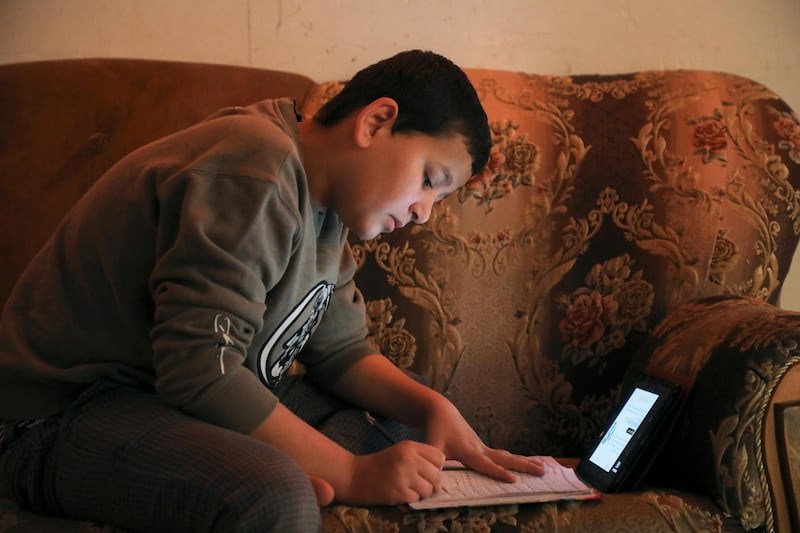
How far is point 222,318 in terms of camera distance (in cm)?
83

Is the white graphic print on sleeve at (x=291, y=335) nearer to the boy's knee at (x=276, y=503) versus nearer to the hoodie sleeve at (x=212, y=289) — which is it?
the hoodie sleeve at (x=212, y=289)

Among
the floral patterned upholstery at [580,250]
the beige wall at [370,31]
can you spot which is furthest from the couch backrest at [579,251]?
the beige wall at [370,31]

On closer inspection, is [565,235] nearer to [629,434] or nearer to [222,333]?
[629,434]

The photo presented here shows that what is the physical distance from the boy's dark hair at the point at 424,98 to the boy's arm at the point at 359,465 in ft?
1.25

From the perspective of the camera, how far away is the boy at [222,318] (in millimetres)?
800

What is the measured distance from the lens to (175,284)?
83cm

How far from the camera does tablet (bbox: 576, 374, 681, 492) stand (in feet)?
3.34

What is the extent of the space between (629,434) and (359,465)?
0.39m

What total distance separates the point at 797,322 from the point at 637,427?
0.24 m

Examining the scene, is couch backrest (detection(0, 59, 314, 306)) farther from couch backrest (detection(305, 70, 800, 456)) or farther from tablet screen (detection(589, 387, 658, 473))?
tablet screen (detection(589, 387, 658, 473))

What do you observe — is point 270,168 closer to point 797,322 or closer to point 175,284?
point 175,284

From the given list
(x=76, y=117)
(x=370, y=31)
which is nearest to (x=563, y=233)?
(x=370, y=31)

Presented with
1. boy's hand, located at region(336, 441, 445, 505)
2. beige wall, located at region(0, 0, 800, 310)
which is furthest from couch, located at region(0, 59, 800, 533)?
boy's hand, located at region(336, 441, 445, 505)

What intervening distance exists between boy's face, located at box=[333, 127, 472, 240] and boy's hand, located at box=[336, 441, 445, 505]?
0.29m
